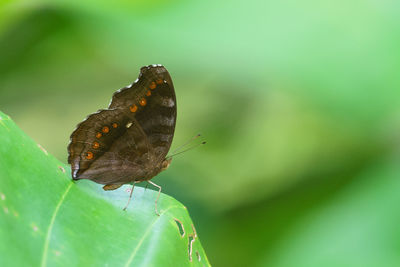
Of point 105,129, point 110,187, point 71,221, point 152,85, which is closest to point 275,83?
point 152,85

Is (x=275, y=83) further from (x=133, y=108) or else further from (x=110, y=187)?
(x=110, y=187)

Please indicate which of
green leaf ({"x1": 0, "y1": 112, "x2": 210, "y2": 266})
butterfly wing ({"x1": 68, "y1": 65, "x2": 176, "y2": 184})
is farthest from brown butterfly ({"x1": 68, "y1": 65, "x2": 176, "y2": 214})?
green leaf ({"x1": 0, "y1": 112, "x2": 210, "y2": 266})

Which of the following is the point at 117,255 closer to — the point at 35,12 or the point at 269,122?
the point at 35,12

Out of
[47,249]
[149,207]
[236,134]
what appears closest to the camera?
[47,249]

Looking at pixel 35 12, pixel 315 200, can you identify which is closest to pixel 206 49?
pixel 35 12

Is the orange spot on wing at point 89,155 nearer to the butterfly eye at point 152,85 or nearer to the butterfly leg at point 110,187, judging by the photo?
the butterfly leg at point 110,187

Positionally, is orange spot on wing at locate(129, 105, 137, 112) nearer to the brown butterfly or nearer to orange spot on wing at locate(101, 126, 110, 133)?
the brown butterfly

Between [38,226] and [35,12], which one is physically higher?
[35,12]
